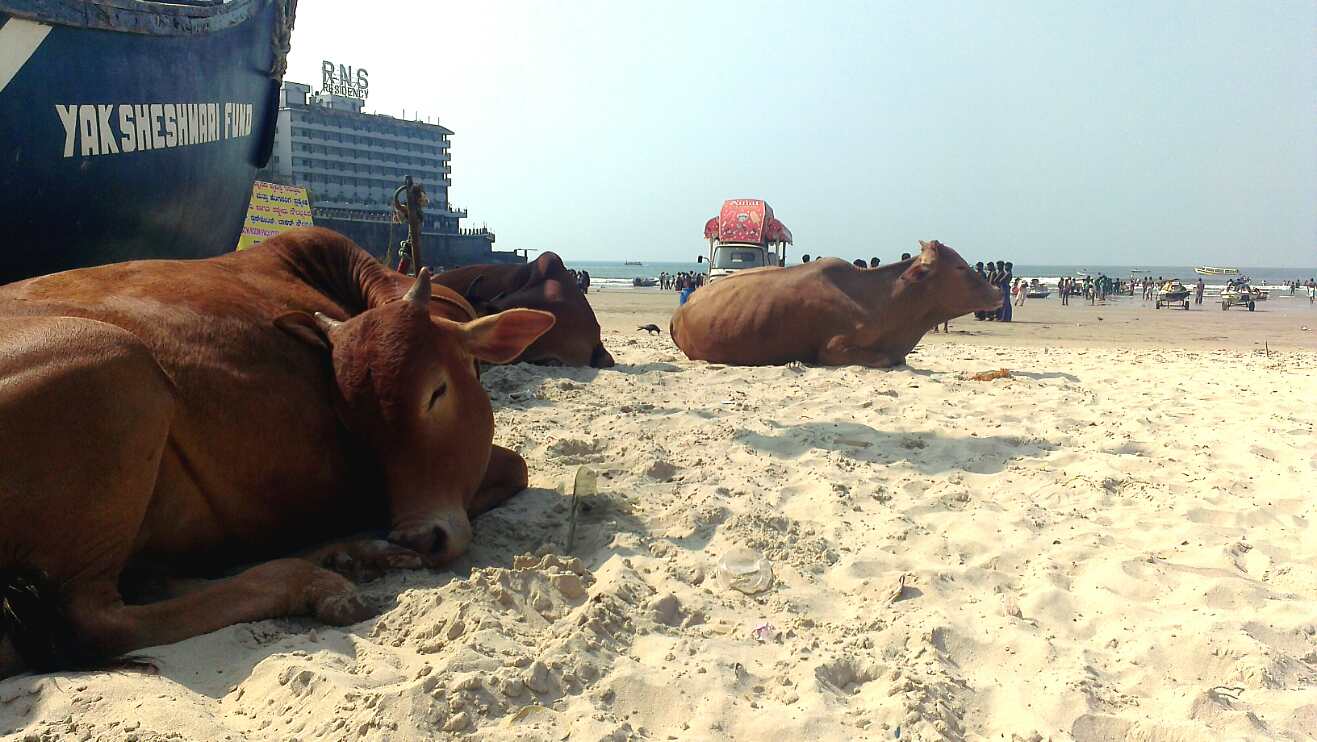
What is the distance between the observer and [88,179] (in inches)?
198

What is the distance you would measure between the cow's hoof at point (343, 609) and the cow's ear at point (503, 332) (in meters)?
1.21

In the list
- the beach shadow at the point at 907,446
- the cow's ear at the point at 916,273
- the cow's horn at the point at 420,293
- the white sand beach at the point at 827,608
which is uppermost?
the cow's ear at the point at 916,273

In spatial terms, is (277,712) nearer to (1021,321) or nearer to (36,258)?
(36,258)

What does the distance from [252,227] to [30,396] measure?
10632 millimetres

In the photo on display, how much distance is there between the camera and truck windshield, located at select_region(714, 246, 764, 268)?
22609 mm

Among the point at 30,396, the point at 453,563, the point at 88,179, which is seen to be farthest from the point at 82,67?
the point at 453,563

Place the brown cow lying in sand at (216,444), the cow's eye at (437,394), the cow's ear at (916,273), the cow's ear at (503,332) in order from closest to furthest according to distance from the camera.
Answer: the brown cow lying in sand at (216,444), the cow's eye at (437,394), the cow's ear at (503,332), the cow's ear at (916,273)

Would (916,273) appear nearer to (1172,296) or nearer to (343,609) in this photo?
(343,609)

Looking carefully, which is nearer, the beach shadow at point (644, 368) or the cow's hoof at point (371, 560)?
the cow's hoof at point (371, 560)

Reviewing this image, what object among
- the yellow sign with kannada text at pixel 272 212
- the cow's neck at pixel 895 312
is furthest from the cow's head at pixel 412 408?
the yellow sign with kannada text at pixel 272 212

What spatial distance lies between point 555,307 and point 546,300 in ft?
0.51

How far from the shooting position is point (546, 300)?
882 centimetres

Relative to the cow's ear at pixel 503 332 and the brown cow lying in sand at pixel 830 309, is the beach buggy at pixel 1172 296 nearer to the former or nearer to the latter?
the brown cow lying in sand at pixel 830 309

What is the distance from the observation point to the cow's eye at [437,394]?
337cm
